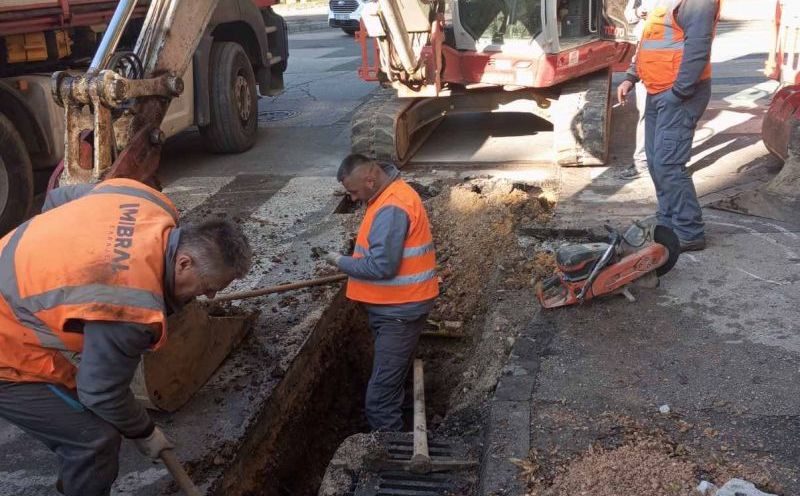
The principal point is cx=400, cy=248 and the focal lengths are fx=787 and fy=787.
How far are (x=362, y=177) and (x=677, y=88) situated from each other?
7.78 ft

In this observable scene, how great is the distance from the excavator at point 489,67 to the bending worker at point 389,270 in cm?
426

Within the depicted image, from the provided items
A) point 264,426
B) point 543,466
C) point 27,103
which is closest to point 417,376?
point 264,426

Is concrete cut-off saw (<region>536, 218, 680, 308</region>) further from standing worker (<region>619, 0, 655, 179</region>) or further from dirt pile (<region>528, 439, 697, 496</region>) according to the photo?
standing worker (<region>619, 0, 655, 179</region>)

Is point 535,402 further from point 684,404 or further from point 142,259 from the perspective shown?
point 142,259

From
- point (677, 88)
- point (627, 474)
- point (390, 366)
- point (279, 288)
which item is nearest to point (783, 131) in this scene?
point (677, 88)

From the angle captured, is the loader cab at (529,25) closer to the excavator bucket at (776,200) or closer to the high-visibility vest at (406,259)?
the excavator bucket at (776,200)

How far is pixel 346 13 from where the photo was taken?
21297 mm

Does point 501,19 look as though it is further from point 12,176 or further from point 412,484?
point 412,484

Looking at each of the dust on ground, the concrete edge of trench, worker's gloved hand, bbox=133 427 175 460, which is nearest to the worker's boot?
the concrete edge of trench

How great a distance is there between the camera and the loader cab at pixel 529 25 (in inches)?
354

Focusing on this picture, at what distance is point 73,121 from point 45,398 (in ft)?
7.37

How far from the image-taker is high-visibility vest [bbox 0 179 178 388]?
268cm

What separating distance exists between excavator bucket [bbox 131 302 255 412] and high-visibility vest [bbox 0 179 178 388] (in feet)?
→ 3.63

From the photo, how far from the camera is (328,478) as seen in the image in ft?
12.5
